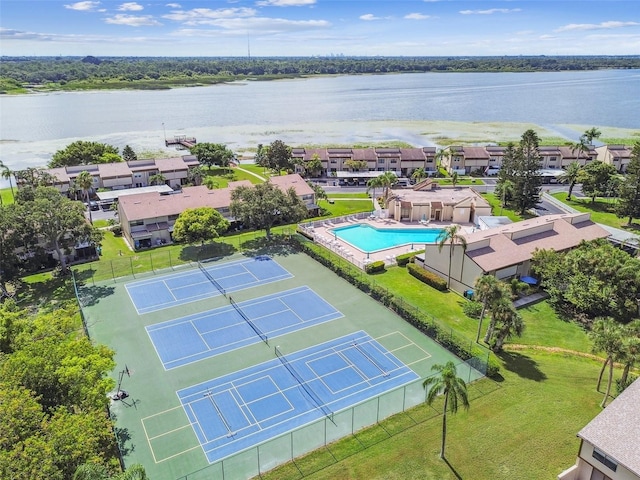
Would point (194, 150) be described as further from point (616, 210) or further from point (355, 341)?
point (616, 210)

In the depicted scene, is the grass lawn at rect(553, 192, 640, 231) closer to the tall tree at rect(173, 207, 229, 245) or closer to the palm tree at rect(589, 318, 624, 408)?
the palm tree at rect(589, 318, 624, 408)

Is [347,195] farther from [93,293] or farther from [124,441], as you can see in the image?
[124,441]

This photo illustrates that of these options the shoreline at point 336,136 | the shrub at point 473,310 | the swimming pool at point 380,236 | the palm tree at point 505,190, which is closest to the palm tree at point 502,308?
the shrub at point 473,310

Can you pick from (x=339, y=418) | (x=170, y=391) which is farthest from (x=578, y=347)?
(x=170, y=391)

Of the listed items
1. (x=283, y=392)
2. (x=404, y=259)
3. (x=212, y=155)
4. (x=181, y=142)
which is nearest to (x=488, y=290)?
(x=283, y=392)

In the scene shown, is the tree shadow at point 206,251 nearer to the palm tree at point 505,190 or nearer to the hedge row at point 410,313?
the hedge row at point 410,313

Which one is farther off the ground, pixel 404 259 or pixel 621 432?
pixel 621 432
